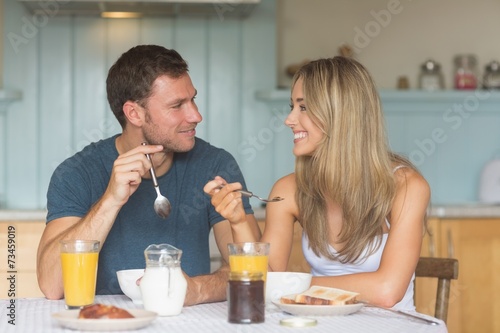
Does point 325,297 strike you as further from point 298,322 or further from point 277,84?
point 277,84

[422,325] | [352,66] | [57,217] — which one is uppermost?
[352,66]

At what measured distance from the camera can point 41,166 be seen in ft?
12.3

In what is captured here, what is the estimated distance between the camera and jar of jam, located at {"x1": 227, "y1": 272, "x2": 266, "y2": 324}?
1.41 meters

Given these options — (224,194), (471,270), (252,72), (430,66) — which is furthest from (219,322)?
(430,66)

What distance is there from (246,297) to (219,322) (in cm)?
9

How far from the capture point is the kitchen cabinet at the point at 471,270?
137 inches

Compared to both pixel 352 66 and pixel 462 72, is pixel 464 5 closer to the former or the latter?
pixel 462 72

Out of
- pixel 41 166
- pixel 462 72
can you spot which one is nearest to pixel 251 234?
pixel 41 166

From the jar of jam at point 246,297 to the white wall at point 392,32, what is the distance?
2.57 m

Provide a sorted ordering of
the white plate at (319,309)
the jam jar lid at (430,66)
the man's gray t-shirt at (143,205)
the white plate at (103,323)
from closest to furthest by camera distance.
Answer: the white plate at (103,323) < the white plate at (319,309) < the man's gray t-shirt at (143,205) < the jam jar lid at (430,66)

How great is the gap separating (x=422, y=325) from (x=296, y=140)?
0.74 m

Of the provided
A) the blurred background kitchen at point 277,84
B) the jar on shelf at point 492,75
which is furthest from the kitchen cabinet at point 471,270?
the jar on shelf at point 492,75

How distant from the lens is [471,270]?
138 inches

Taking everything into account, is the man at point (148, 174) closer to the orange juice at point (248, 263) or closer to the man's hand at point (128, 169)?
the man's hand at point (128, 169)
